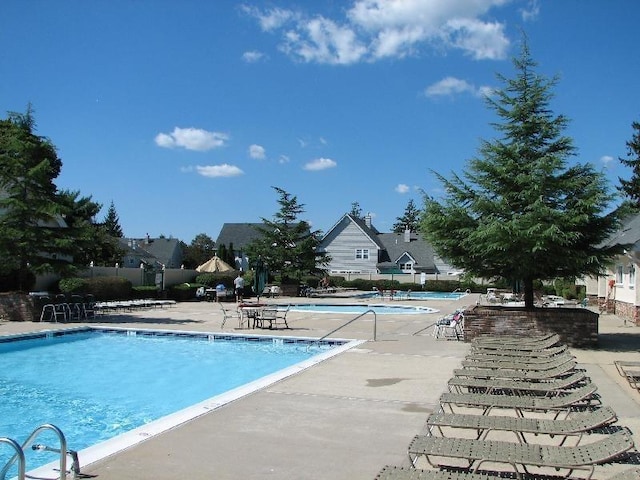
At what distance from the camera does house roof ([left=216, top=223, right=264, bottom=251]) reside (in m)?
78.0

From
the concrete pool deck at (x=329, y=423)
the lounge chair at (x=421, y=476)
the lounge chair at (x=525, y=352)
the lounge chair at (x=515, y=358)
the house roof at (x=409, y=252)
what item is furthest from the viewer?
the house roof at (x=409, y=252)

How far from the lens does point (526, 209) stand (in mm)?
15492

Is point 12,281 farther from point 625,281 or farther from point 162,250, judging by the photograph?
point 162,250

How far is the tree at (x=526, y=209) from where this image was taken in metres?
14.7

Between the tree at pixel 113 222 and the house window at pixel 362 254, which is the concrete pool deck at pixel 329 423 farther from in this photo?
the tree at pixel 113 222

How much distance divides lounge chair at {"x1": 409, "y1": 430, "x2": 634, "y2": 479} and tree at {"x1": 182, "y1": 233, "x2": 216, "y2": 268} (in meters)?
73.7

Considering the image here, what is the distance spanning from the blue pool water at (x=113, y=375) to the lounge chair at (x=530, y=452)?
5441mm

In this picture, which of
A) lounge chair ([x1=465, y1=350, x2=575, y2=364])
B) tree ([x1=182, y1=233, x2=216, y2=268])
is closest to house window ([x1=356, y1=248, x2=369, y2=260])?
tree ([x1=182, y1=233, x2=216, y2=268])

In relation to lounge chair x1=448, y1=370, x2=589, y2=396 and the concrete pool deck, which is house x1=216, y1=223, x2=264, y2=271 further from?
lounge chair x1=448, y1=370, x2=589, y2=396

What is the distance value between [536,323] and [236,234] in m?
66.3

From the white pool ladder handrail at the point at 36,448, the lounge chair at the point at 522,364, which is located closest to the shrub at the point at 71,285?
the lounge chair at the point at 522,364

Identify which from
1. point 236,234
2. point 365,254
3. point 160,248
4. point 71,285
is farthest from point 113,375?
point 236,234

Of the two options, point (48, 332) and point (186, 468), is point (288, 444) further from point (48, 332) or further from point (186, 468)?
point (48, 332)

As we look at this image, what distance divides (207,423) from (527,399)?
378 centimetres
